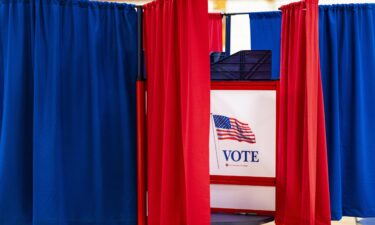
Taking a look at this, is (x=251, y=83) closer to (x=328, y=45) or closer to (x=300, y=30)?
(x=300, y=30)

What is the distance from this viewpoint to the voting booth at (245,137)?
2.00 meters

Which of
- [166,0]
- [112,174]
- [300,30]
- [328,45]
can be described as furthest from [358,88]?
[112,174]

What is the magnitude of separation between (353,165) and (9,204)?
2299 millimetres

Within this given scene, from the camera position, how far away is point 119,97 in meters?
2.05

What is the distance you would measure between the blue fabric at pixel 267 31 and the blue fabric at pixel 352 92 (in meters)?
0.36

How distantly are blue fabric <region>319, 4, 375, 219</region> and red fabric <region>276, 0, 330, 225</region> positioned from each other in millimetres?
530

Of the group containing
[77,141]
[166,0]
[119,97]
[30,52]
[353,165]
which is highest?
[166,0]

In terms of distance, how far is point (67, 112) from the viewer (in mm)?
2002

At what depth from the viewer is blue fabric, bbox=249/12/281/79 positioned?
2709 millimetres

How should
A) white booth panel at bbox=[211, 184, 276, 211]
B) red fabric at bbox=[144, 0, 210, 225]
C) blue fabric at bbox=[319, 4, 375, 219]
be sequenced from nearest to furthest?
red fabric at bbox=[144, 0, 210, 225]
white booth panel at bbox=[211, 184, 276, 211]
blue fabric at bbox=[319, 4, 375, 219]

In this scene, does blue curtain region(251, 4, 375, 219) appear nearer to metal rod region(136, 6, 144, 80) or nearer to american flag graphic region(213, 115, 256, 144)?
american flag graphic region(213, 115, 256, 144)

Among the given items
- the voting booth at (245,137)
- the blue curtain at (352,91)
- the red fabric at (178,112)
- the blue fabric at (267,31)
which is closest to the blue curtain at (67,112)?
the red fabric at (178,112)

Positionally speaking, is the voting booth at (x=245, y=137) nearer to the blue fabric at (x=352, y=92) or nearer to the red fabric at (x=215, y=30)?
the blue fabric at (x=352, y=92)

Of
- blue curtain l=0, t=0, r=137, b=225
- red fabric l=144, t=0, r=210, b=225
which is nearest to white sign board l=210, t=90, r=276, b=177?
red fabric l=144, t=0, r=210, b=225
